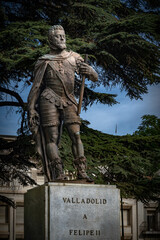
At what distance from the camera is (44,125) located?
7.39 meters

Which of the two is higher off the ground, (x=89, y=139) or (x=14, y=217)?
(x=89, y=139)

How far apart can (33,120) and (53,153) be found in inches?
23.6

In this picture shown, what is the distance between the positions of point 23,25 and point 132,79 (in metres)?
3.61

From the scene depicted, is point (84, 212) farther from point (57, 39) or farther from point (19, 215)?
point (19, 215)

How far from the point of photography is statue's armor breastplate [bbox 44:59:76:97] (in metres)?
7.45

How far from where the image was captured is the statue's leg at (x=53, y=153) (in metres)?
7.17

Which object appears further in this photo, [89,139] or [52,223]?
[89,139]

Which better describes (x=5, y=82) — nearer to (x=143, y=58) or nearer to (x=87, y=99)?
(x=87, y=99)

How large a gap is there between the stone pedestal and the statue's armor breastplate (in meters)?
1.56

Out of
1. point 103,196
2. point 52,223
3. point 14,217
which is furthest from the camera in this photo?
point 14,217

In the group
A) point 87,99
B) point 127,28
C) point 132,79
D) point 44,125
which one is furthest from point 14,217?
point 44,125

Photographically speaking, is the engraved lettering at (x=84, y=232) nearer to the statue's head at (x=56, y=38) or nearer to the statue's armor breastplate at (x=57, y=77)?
the statue's armor breastplate at (x=57, y=77)

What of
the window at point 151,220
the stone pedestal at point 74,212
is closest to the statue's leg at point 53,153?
the stone pedestal at point 74,212

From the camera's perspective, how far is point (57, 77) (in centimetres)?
744
